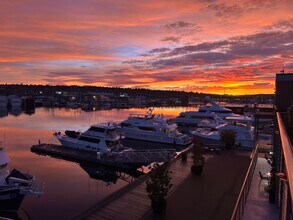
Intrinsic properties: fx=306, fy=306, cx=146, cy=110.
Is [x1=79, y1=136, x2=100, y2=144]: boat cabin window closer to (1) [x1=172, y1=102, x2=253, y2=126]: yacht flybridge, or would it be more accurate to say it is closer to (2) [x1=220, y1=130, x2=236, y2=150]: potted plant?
(2) [x1=220, y1=130, x2=236, y2=150]: potted plant

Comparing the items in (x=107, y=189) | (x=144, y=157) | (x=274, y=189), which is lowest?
(x=107, y=189)

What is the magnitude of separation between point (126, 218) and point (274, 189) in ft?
19.3

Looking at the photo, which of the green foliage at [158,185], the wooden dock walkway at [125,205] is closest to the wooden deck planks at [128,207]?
the wooden dock walkway at [125,205]

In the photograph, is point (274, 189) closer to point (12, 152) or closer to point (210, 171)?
point (210, 171)

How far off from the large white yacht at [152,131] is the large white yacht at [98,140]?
10955mm

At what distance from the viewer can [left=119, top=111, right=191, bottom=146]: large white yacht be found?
147 feet

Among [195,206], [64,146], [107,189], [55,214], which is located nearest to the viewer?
[195,206]

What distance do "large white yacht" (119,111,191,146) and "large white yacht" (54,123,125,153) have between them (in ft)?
35.9

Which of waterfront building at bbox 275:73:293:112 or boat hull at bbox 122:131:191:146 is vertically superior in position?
waterfront building at bbox 275:73:293:112

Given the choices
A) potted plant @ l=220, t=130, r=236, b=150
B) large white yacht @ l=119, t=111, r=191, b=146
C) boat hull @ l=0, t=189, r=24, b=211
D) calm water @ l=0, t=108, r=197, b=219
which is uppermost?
potted plant @ l=220, t=130, r=236, b=150

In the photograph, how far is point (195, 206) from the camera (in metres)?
12.4

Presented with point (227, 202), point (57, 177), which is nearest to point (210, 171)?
point (227, 202)

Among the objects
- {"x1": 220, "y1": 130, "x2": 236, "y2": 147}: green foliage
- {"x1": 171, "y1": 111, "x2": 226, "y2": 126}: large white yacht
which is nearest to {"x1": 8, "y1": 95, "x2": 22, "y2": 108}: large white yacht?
{"x1": 171, "y1": 111, "x2": 226, "y2": 126}: large white yacht

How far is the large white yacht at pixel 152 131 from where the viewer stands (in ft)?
147
